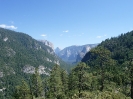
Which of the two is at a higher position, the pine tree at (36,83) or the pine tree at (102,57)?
the pine tree at (102,57)

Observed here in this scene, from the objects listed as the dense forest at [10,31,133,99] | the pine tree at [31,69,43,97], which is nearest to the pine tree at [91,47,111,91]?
the dense forest at [10,31,133,99]

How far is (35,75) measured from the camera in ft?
266

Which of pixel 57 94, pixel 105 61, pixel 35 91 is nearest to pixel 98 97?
pixel 105 61

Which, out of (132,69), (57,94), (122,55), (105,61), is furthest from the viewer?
(122,55)

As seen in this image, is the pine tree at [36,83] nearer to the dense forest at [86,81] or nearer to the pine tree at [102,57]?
the dense forest at [86,81]

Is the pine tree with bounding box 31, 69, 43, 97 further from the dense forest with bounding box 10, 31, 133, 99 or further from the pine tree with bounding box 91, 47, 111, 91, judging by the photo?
the pine tree with bounding box 91, 47, 111, 91

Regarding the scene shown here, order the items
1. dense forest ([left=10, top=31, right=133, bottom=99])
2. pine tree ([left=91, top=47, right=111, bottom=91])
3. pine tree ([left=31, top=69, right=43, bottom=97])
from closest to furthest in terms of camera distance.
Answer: dense forest ([left=10, top=31, right=133, bottom=99]) → pine tree ([left=91, top=47, right=111, bottom=91]) → pine tree ([left=31, top=69, right=43, bottom=97])

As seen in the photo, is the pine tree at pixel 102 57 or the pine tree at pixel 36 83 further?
the pine tree at pixel 36 83

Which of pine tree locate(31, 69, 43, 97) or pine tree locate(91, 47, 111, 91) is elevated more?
pine tree locate(91, 47, 111, 91)

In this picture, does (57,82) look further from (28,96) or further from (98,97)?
(98,97)

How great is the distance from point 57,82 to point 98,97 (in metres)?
44.1

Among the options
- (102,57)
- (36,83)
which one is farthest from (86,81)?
(36,83)

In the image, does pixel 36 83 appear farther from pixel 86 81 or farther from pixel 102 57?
pixel 102 57

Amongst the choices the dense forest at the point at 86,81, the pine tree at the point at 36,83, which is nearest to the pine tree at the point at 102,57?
the dense forest at the point at 86,81
